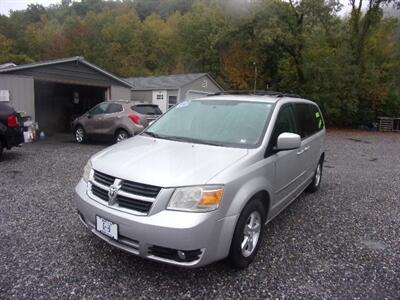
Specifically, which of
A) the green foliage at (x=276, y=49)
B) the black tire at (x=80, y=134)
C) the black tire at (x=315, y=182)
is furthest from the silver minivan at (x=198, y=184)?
the green foliage at (x=276, y=49)

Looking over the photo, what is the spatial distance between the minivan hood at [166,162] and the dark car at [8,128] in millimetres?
5303

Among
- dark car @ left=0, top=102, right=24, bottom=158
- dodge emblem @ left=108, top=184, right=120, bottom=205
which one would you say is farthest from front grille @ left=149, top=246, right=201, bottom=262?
dark car @ left=0, top=102, right=24, bottom=158

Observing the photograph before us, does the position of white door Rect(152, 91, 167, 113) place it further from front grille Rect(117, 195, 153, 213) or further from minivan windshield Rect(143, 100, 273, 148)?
front grille Rect(117, 195, 153, 213)

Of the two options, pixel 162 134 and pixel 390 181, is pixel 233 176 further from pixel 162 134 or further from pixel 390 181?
pixel 390 181

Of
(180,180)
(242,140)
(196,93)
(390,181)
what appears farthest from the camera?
(196,93)

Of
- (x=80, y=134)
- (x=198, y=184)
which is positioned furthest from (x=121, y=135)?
(x=198, y=184)

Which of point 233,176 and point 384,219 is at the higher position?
point 233,176

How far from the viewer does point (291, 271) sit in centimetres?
301

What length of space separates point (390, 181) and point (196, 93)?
1599cm

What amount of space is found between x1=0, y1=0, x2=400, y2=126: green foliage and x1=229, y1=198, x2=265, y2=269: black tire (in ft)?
69.6

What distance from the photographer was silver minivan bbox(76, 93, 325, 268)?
248 cm

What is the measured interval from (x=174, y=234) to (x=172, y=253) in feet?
0.71

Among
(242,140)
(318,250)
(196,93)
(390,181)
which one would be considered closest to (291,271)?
(318,250)

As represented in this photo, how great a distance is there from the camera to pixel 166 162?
2807 mm
